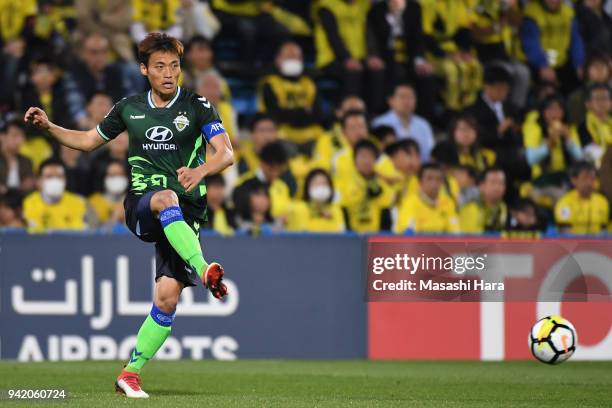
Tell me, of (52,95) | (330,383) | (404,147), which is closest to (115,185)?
(52,95)

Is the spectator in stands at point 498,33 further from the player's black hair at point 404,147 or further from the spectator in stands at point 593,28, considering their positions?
the player's black hair at point 404,147

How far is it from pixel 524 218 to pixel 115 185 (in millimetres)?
4218

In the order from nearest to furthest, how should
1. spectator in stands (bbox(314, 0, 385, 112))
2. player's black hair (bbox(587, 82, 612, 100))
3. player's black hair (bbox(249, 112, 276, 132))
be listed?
player's black hair (bbox(249, 112, 276, 132))
spectator in stands (bbox(314, 0, 385, 112))
player's black hair (bbox(587, 82, 612, 100))

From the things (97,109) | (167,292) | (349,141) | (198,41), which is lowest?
(167,292)

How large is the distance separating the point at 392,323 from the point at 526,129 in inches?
185

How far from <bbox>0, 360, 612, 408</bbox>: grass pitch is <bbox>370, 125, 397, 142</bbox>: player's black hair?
4200 mm

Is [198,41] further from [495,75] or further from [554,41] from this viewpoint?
[554,41]

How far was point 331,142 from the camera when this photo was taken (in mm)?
14484

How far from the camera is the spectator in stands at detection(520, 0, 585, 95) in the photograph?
1698 centimetres

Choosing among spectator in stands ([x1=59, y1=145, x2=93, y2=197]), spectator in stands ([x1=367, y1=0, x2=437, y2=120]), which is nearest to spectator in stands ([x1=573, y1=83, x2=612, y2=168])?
spectator in stands ([x1=367, y1=0, x2=437, y2=120])

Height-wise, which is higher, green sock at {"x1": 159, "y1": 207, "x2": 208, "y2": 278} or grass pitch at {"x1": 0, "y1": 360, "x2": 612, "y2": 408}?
green sock at {"x1": 159, "y1": 207, "x2": 208, "y2": 278}

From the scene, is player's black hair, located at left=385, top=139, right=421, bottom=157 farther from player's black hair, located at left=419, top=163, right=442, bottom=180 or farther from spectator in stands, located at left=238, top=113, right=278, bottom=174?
spectator in stands, located at left=238, top=113, right=278, bottom=174

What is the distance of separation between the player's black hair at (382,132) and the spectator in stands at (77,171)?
3444 mm

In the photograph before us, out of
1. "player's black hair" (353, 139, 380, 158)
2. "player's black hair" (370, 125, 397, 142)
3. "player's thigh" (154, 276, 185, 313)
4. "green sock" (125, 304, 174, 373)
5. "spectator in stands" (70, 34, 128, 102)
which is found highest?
"spectator in stands" (70, 34, 128, 102)
